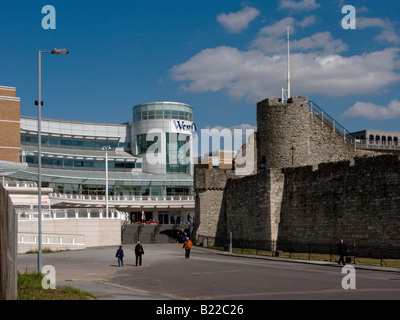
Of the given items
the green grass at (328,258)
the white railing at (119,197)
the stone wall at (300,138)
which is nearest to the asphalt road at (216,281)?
the green grass at (328,258)

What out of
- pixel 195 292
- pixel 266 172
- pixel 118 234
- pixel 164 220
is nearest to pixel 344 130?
pixel 266 172

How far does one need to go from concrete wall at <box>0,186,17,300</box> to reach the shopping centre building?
62.5 m

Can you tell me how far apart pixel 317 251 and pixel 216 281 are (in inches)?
638

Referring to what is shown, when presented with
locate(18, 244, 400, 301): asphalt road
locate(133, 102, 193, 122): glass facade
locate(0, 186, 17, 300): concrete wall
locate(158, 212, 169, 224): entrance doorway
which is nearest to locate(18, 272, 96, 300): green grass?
locate(18, 244, 400, 301): asphalt road

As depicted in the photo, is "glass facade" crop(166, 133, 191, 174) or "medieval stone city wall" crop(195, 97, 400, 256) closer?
"medieval stone city wall" crop(195, 97, 400, 256)

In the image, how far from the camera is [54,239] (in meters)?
43.9

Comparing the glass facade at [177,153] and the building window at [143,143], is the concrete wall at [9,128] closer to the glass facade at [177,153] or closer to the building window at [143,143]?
the building window at [143,143]

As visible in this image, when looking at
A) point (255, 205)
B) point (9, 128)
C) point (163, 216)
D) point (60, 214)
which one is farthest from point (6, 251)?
point (163, 216)

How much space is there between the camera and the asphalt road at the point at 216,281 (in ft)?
53.2

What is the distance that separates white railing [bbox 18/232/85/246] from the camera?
43125 millimetres

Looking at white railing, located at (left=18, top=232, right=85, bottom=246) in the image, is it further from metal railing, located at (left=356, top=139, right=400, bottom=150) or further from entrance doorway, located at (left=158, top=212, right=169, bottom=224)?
entrance doorway, located at (left=158, top=212, right=169, bottom=224)

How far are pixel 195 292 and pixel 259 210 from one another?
23.9m

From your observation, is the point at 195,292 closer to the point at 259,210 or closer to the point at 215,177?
the point at 259,210

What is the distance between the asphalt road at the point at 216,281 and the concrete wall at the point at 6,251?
16.5 feet
